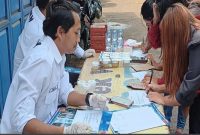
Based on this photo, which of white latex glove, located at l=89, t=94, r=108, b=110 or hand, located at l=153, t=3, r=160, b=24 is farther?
hand, located at l=153, t=3, r=160, b=24

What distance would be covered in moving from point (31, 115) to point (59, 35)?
1.81 feet

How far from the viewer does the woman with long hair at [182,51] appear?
212 cm

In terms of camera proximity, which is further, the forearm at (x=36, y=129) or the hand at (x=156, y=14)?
the hand at (x=156, y=14)

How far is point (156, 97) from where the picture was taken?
95.6 inches

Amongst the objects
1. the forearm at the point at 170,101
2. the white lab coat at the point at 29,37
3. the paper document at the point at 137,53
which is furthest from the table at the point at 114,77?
the white lab coat at the point at 29,37

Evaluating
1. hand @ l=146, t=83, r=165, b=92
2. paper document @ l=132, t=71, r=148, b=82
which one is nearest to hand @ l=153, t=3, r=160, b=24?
paper document @ l=132, t=71, r=148, b=82

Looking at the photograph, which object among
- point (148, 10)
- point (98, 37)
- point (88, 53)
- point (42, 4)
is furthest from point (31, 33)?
point (148, 10)

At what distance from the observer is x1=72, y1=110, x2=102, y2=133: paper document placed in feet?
6.59

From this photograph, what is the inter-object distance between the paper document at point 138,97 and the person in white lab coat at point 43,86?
252mm

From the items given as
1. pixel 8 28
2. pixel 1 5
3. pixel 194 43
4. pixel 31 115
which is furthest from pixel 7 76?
pixel 194 43

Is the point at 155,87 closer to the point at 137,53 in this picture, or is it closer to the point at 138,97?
the point at 138,97

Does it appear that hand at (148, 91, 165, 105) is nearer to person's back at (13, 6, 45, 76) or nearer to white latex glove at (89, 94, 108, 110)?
white latex glove at (89, 94, 108, 110)

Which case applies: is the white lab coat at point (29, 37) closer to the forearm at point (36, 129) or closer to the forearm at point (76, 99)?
the forearm at point (76, 99)

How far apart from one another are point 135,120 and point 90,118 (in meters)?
0.27
